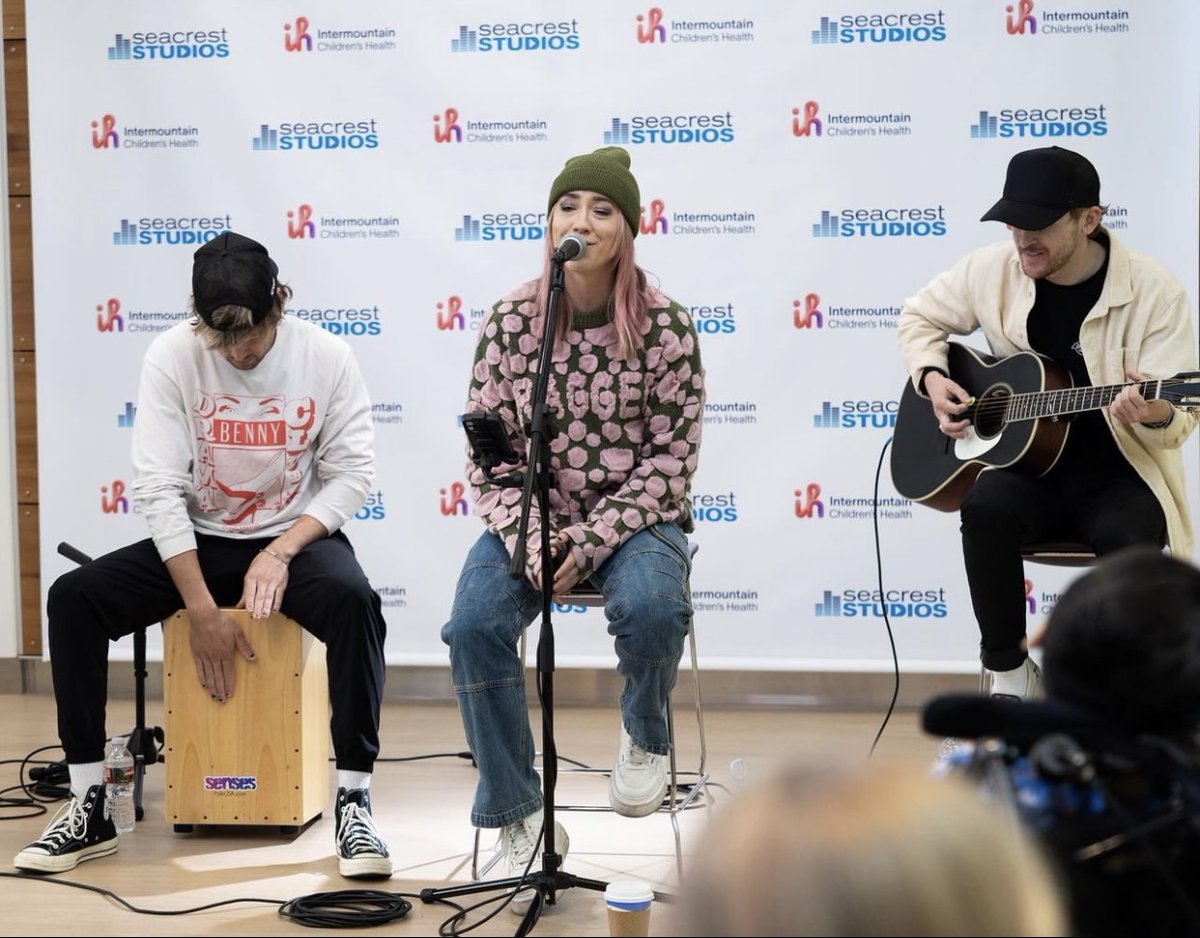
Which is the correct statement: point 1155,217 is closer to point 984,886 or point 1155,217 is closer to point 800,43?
point 800,43

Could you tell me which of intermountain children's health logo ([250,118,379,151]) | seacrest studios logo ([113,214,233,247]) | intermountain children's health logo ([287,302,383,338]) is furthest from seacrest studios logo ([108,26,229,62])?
intermountain children's health logo ([287,302,383,338])

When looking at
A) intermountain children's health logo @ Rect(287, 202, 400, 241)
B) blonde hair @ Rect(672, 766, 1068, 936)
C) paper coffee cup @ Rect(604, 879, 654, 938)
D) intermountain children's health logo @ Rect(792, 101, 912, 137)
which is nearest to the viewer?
blonde hair @ Rect(672, 766, 1068, 936)

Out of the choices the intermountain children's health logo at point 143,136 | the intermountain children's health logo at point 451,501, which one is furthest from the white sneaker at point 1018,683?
the intermountain children's health logo at point 143,136

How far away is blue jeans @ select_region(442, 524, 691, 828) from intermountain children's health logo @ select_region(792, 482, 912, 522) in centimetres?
166

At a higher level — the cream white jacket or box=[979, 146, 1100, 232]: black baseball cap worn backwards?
box=[979, 146, 1100, 232]: black baseball cap worn backwards

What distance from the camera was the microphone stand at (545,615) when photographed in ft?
7.93

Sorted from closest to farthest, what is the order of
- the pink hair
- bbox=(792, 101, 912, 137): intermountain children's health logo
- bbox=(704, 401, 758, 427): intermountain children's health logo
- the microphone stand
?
1. the microphone stand
2. the pink hair
3. bbox=(792, 101, 912, 137): intermountain children's health logo
4. bbox=(704, 401, 758, 427): intermountain children's health logo

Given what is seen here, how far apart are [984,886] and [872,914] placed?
6cm

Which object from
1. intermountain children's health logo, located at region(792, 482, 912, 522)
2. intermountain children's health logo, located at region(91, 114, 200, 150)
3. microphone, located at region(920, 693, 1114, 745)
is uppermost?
intermountain children's health logo, located at region(91, 114, 200, 150)

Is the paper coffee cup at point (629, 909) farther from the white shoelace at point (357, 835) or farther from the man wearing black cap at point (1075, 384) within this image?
the man wearing black cap at point (1075, 384)

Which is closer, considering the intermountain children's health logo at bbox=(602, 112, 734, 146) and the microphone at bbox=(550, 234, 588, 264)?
the microphone at bbox=(550, 234, 588, 264)

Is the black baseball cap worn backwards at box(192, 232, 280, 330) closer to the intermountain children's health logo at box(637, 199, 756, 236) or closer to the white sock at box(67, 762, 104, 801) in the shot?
the white sock at box(67, 762, 104, 801)

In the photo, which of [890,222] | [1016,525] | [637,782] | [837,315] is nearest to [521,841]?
[637,782]

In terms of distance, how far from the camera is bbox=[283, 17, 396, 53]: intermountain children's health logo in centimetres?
446
